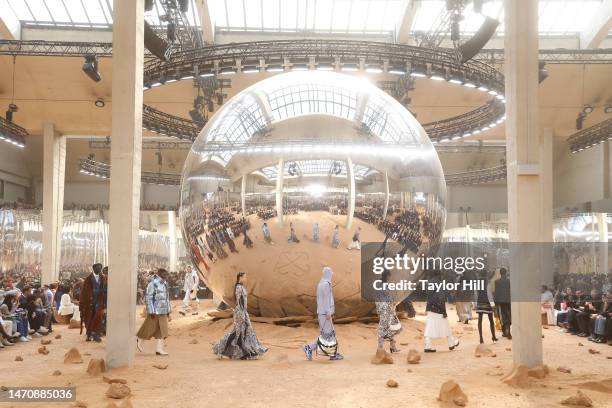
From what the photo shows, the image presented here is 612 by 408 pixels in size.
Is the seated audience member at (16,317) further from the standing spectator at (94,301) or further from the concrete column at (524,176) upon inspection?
the concrete column at (524,176)

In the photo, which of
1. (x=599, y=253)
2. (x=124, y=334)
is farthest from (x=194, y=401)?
(x=599, y=253)

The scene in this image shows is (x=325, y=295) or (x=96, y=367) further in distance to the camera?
(x=325, y=295)

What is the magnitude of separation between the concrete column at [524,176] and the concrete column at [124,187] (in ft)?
18.1

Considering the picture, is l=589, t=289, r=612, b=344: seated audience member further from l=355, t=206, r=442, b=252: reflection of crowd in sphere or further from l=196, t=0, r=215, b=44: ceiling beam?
l=196, t=0, r=215, b=44: ceiling beam

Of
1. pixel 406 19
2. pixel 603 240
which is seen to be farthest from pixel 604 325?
pixel 603 240

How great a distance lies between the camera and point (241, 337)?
8.79 m

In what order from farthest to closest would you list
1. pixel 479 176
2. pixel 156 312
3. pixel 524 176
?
pixel 479 176, pixel 156 312, pixel 524 176

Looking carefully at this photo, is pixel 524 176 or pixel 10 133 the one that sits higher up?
pixel 10 133

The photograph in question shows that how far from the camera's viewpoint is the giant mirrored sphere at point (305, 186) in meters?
8.37

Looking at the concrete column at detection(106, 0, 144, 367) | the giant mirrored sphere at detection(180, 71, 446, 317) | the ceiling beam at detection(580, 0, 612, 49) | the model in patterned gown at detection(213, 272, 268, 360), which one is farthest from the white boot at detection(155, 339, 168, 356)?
the ceiling beam at detection(580, 0, 612, 49)

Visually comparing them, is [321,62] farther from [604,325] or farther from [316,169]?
[604,325]

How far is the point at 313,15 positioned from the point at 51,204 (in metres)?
13.8

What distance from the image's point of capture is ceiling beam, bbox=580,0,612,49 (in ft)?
72.2

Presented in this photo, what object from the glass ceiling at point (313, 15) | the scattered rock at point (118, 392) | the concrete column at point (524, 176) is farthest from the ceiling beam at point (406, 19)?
the scattered rock at point (118, 392)
